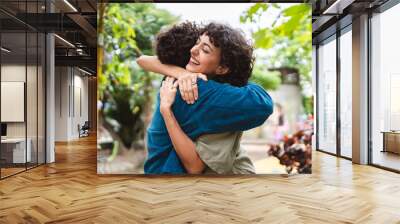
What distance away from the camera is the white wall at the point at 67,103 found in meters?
14.1

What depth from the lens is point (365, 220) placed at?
3.56 metres

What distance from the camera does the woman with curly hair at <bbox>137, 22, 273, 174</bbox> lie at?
527 cm

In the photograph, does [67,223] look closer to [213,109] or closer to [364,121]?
[213,109]

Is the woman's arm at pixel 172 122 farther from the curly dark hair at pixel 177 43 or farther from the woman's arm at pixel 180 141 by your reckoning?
the curly dark hair at pixel 177 43

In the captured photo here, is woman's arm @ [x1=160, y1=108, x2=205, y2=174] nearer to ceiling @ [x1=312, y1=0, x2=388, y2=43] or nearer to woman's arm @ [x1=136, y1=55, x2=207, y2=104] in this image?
woman's arm @ [x1=136, y1=55, x2=207, y2=104]

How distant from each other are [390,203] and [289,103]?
6.22ft

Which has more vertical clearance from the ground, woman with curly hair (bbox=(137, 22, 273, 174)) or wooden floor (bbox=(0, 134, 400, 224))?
woman with curly hair (bbox=(137, 22, 273, 174))

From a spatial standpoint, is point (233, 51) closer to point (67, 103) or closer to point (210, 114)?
point (210, 114)

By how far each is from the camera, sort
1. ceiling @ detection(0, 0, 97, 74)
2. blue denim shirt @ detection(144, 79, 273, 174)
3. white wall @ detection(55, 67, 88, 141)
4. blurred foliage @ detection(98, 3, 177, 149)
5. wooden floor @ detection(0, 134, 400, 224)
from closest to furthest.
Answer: wooden floor @ detection(0, 134, 400, 224) < blue denim shirt @ detection(144, 79, 273, 174) < blurred foliage @ detection(98, 3, 177, 149) < ceiling @ detection(0, 0, 97, 74) < white wall @ detection(55, 67, 88, 141)

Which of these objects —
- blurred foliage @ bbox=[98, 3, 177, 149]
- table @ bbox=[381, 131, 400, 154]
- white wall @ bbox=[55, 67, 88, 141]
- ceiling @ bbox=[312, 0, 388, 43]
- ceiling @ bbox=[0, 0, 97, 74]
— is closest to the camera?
blurred foliage @ bbox=[98, 3, 177, 149]

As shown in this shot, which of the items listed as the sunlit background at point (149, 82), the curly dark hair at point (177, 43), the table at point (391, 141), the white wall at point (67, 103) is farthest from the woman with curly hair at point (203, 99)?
the white wall at point (67, 103)

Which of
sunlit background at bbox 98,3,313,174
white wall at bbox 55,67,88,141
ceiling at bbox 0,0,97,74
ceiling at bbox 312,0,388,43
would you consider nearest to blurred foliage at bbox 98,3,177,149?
sunlit background at bbox 98,3,313,174

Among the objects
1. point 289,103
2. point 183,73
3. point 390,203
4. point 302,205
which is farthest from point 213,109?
point 390,203

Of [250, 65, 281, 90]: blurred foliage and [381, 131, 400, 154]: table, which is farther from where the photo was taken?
[381, 131, 400, 154]: table
